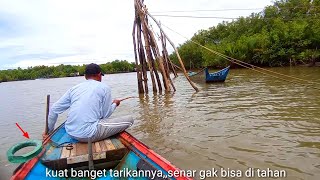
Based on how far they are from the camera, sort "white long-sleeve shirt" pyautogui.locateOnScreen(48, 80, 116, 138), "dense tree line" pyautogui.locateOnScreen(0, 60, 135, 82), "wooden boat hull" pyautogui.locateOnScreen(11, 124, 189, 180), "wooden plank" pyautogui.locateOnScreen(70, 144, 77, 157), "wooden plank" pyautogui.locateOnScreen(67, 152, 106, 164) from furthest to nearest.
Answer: "dense tree line" pyautogui.locateOnScreen(0, 60, 135, 82) < "white long-sleeve shirt" pyautogui.locateOnScreen(48, 80, 116, 138) < "wooden plank" pyautogui.locateOnScreen(70, 144, 77, 157) < "wooden plank" pyautogui.locateOnScreen(67, 152, 106, 164) < "wooden boat hull" pyautogui.locateOnScreen(11, 124, 189, 180)

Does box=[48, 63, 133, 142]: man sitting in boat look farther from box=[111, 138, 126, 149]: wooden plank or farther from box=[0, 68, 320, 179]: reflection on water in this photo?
box=[0, 68, 320, 179]: reflection on water

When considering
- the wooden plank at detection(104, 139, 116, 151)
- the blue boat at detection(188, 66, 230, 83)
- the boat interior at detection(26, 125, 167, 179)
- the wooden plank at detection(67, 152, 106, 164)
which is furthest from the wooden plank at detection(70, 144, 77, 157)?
the blue boat at detection(188, 66, 230, 83)

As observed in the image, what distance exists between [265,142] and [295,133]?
891mm

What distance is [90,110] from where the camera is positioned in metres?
3.99

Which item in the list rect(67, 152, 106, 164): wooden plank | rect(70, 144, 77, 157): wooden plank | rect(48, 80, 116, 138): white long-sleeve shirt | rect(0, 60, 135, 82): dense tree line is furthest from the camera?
rect(0, 60, 135, 82): dense tree line

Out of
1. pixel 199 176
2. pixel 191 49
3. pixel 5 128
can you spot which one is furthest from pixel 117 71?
pixel 199 176

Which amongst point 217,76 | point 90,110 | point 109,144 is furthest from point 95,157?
point 217,76

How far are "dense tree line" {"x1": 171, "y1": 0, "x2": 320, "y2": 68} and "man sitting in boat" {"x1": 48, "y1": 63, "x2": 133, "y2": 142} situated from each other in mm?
25898

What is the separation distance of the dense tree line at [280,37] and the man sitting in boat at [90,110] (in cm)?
2590

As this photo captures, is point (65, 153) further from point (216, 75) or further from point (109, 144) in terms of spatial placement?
point (216, 75)

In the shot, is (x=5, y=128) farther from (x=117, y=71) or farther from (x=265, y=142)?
(x=117, y=71)

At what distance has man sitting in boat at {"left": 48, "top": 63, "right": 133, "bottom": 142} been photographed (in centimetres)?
399

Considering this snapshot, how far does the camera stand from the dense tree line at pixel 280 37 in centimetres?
3219

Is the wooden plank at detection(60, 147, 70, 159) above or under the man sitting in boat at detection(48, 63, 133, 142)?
under
